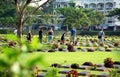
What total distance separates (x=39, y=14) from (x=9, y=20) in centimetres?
1959

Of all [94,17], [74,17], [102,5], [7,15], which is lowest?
[94,17]

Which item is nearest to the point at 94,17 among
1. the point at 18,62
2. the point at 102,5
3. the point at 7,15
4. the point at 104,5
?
the point at 7,15

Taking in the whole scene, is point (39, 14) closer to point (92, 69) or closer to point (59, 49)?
point (59, 49)

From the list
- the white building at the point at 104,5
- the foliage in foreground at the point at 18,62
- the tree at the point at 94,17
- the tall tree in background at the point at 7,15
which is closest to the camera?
the foliage in foreground at the point at 18,62

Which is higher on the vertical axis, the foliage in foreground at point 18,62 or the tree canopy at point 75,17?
the foliage in foreground at point 18,62

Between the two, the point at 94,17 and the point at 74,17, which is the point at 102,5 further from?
the point at 74,17

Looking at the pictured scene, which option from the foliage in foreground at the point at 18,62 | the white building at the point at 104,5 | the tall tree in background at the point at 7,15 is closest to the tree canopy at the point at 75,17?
A: the tall tree in background at the point at 7,15

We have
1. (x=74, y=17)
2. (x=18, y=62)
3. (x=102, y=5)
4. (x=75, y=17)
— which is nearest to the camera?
(x=18, y=62)

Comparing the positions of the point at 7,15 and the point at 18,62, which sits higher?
the point at 18,62

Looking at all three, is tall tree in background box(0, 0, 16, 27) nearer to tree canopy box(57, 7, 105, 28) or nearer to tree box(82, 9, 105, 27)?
tree canopy box(57, 7, 105, 28)

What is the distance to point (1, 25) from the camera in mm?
89625

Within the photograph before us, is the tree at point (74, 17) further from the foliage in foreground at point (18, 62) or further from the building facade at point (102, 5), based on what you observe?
the foliage in foreground at point (18, 62)

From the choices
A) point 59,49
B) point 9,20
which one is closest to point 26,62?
point 59,49

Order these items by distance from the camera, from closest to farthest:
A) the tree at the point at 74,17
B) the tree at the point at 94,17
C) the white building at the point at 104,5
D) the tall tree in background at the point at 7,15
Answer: the tall tree in background at the point at 7,15 < the tree at the point at 74,17 < the tree at the point at 94,17 < the white building at the point at 104,5
